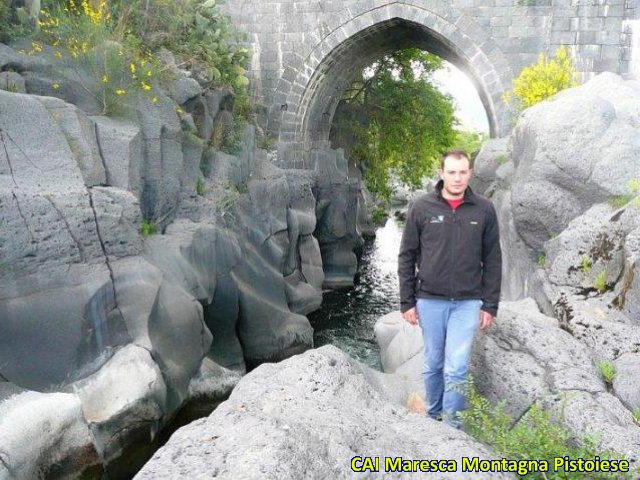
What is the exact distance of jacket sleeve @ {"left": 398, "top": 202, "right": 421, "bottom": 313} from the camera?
13.1 ft

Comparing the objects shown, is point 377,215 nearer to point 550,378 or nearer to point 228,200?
point 228,200

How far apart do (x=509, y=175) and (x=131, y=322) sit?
5648mm

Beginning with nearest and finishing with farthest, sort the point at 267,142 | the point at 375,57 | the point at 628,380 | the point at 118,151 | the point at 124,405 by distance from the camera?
the point at 628,380 → the point at 124,405 → the point at 118,151 → the point at 267,142 → the point at 375,57

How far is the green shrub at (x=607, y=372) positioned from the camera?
4.39m

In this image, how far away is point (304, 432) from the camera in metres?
2.67

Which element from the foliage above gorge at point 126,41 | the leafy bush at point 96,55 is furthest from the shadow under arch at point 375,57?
the leafy bush at point 96,55

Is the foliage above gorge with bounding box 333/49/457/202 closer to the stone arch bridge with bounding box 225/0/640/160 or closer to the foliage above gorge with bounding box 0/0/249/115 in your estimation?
the stone arch bridge with bounding box 225/0/640/160

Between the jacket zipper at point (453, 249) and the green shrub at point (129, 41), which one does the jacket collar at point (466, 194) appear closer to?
the jacket zipper at point (453, 249)

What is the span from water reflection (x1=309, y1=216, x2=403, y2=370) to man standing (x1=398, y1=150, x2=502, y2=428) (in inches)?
229

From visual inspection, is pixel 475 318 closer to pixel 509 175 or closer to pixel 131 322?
pixel 131 322

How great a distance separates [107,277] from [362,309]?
8.01 meters

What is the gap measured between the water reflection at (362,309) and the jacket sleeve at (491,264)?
5.88 meters

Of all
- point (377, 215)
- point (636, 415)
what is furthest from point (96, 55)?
point (377, 215)

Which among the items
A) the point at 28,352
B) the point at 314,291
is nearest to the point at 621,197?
the point at 28,352
